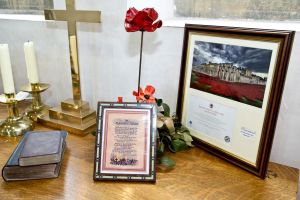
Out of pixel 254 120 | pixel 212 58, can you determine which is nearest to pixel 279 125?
pixel 254 120

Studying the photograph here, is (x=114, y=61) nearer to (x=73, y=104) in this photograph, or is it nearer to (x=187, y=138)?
(x=73, y=104)

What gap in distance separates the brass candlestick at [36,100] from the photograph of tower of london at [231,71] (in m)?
0.62

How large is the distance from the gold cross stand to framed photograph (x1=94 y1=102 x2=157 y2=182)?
244mm

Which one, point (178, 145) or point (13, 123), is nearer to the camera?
point (178, 145)

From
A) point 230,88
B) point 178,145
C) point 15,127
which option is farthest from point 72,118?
point 230,88

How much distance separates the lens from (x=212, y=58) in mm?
801

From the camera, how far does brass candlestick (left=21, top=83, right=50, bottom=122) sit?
1063 millimetres

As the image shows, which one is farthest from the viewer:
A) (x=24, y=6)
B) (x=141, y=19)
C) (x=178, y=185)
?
(x=24, y=6)

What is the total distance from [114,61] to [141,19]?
0.31m

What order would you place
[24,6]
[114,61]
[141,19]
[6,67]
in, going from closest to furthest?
[141,19] < [6,67] < [114,61] < [24,6]

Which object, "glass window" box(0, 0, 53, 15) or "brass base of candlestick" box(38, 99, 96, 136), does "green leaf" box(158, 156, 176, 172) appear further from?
"glass window" box(0, 0, 53, 15)

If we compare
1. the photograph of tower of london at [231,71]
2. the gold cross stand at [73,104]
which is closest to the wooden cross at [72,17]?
the gold cross stand at [73,104]

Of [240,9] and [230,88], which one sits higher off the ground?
[240,9]

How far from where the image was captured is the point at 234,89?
756mm
